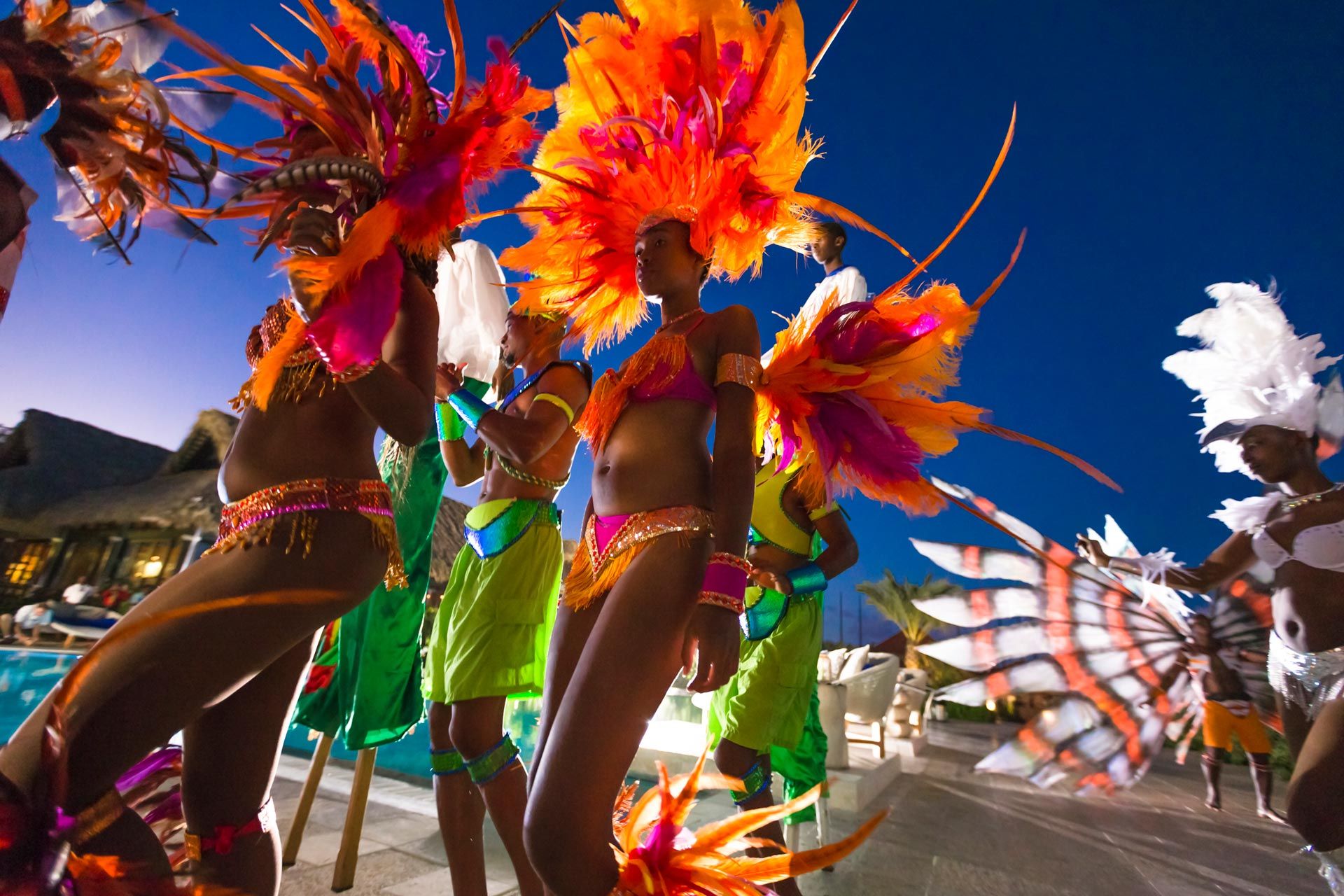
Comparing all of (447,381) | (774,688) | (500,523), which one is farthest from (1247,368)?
(447,381)

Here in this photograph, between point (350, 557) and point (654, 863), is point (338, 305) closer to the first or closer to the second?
point (350, 557)

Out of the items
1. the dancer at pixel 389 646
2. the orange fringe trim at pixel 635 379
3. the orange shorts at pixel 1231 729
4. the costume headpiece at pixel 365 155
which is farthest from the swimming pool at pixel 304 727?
the orange shorts at pixel 1231 729

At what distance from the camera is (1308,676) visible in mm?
2893

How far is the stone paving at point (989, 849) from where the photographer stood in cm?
301

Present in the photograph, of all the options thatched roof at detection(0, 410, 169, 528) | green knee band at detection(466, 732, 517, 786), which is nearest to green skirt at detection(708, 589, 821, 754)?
green knee band at detection(466, 732, 517, 786)

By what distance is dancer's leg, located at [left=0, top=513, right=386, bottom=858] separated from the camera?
1.04 metres

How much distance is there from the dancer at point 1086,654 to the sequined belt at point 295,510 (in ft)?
10.6

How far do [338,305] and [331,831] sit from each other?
321 cm

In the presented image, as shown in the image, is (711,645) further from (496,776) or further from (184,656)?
(496,776)

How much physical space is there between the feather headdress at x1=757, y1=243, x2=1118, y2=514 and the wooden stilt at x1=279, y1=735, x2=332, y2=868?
7.62 ft

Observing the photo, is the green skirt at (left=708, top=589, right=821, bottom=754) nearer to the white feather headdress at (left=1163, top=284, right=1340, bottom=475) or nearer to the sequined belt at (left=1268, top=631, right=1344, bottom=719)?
the sequined belt at (left=1268, top=631, right=1344, bottom=719)

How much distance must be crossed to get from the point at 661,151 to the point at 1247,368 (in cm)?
354

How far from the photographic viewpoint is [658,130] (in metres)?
2.19

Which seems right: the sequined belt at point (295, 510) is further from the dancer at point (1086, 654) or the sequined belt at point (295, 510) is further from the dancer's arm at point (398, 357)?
the dancer at point (1086, 654)
